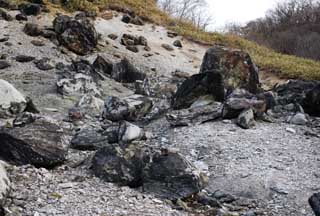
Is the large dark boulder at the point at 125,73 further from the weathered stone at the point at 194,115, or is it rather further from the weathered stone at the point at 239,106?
the weathered stone at the point at 239,106

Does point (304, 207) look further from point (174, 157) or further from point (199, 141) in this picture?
point (199, 141)

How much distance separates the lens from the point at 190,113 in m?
6.88

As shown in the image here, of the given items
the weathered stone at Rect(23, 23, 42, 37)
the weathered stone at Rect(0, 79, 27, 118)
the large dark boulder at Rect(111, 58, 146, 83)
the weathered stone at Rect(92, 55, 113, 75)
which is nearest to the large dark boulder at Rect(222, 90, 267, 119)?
the weathered stone at Rect(0, 79, 27, 118)

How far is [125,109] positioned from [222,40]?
1101 cm

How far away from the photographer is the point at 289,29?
3112 centimetres

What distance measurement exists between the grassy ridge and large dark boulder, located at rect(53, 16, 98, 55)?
322cm

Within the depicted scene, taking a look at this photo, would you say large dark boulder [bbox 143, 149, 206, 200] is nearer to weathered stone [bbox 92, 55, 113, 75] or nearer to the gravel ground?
the gravel ground

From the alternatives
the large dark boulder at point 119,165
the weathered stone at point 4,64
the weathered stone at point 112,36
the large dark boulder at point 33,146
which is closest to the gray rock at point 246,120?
the large dark boulder at point 119,165

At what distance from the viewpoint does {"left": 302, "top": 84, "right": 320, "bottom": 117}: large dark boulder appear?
7520 millimetres

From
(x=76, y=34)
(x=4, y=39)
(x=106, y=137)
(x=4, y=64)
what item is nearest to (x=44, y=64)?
(x=4, y=64)

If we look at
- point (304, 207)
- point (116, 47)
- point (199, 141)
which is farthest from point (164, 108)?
point (116, 47)

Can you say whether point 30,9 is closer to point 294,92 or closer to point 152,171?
point 294,92

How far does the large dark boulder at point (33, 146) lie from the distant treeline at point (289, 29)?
821 inches

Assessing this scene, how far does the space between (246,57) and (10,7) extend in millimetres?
7849
